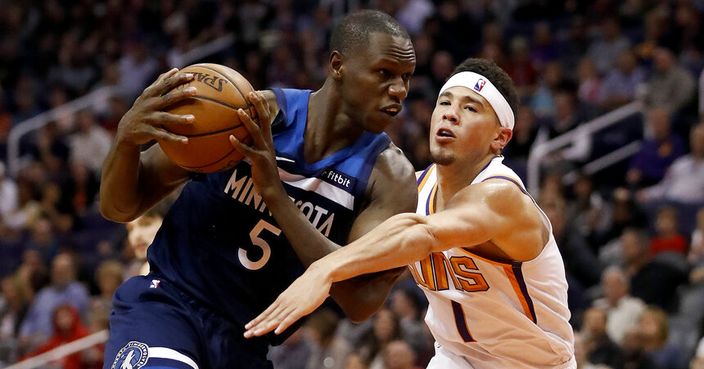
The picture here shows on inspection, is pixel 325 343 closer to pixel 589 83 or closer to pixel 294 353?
pixel 294 353

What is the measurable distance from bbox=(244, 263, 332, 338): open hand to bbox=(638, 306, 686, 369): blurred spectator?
5.61 meters

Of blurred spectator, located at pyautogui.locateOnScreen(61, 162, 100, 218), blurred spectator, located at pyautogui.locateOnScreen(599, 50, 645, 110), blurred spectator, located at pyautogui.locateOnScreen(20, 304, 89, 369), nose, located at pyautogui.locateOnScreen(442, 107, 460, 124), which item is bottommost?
blurred spectator, located at pyautogui.locateOnScreen(20, 304, 89, 369)

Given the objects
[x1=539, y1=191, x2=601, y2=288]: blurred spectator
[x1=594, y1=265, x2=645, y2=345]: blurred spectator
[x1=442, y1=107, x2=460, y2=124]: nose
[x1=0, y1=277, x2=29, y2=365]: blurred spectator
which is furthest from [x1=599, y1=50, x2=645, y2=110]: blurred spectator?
[x1=442, y1=107, x2=460, y2=124]: nose

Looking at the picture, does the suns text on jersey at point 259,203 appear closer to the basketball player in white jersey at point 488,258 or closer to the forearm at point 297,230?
the forearm at point 297,230

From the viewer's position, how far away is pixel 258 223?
4855mm

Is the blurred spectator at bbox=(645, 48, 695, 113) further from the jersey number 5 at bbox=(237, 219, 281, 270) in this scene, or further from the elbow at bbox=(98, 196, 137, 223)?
the elbow at bbox=(98, 196, 137, 223)

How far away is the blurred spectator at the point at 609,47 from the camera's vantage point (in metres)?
14.4

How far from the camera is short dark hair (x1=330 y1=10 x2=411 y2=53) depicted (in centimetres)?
485

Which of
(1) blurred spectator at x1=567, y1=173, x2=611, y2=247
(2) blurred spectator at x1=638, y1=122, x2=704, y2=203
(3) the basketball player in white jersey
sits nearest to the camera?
(3) the basketball player in white jersey

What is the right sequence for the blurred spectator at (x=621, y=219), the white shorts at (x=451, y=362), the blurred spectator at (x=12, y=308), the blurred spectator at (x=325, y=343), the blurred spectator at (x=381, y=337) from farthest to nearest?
1. the blurred spectator at (x=12, y=308)
2. the blurred spectator at (x=621, y=219)
3. the blurred spectator at (x=325, y=343)
4. the blurred spectator at (x=381, y=337)
5. the white shorts at (x=451, y=362)

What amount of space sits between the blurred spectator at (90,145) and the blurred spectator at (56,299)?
3441mm

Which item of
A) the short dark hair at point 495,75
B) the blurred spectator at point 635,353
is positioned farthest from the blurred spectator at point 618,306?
the short dark hair at point 495,75

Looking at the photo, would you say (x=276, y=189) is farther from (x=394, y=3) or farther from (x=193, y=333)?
(x=394, y=3)

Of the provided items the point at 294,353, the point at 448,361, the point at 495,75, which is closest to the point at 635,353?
the point at 294,353
